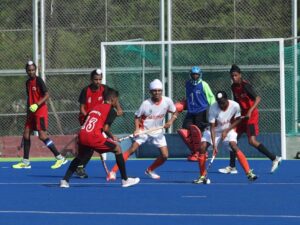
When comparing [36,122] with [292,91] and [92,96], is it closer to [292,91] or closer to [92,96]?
[92,96]

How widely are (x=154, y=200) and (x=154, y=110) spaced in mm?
3503

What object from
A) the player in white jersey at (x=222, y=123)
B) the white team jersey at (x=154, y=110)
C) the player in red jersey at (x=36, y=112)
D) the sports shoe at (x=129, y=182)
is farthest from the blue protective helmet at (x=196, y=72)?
the sports shoe at (x=129, y=182)

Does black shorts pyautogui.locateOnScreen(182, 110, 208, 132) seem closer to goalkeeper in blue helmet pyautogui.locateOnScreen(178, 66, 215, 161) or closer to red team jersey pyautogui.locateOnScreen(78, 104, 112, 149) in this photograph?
goalkeeper in blue helmet pyautogui.locateOnScreen(178, 66, 215, 161)

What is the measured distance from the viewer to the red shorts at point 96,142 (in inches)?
610

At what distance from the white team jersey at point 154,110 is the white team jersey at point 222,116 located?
662 millimetres

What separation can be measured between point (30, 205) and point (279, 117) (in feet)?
34.9

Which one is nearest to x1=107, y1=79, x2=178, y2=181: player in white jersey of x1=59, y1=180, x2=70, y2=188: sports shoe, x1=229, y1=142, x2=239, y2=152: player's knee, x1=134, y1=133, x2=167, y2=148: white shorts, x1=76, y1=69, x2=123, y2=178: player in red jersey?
x1=134, y1=133, x2=167, y2=148: white shorts

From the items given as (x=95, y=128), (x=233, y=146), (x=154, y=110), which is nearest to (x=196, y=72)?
(x=154, y=110)

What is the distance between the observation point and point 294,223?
37.7 ft

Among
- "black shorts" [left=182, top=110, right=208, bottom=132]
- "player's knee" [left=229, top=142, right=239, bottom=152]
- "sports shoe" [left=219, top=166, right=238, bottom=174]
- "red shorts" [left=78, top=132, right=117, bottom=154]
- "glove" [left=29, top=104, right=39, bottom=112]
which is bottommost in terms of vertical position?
"sports shoe" [left=219, top=166, right=238, bottom=174]

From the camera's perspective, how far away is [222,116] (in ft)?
55.7

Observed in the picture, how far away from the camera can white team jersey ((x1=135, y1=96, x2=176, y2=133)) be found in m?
17.3

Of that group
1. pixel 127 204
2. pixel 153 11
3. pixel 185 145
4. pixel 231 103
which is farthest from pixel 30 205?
pixel 153 11

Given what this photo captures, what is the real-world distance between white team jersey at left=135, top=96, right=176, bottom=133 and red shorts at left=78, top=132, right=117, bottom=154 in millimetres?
1819
